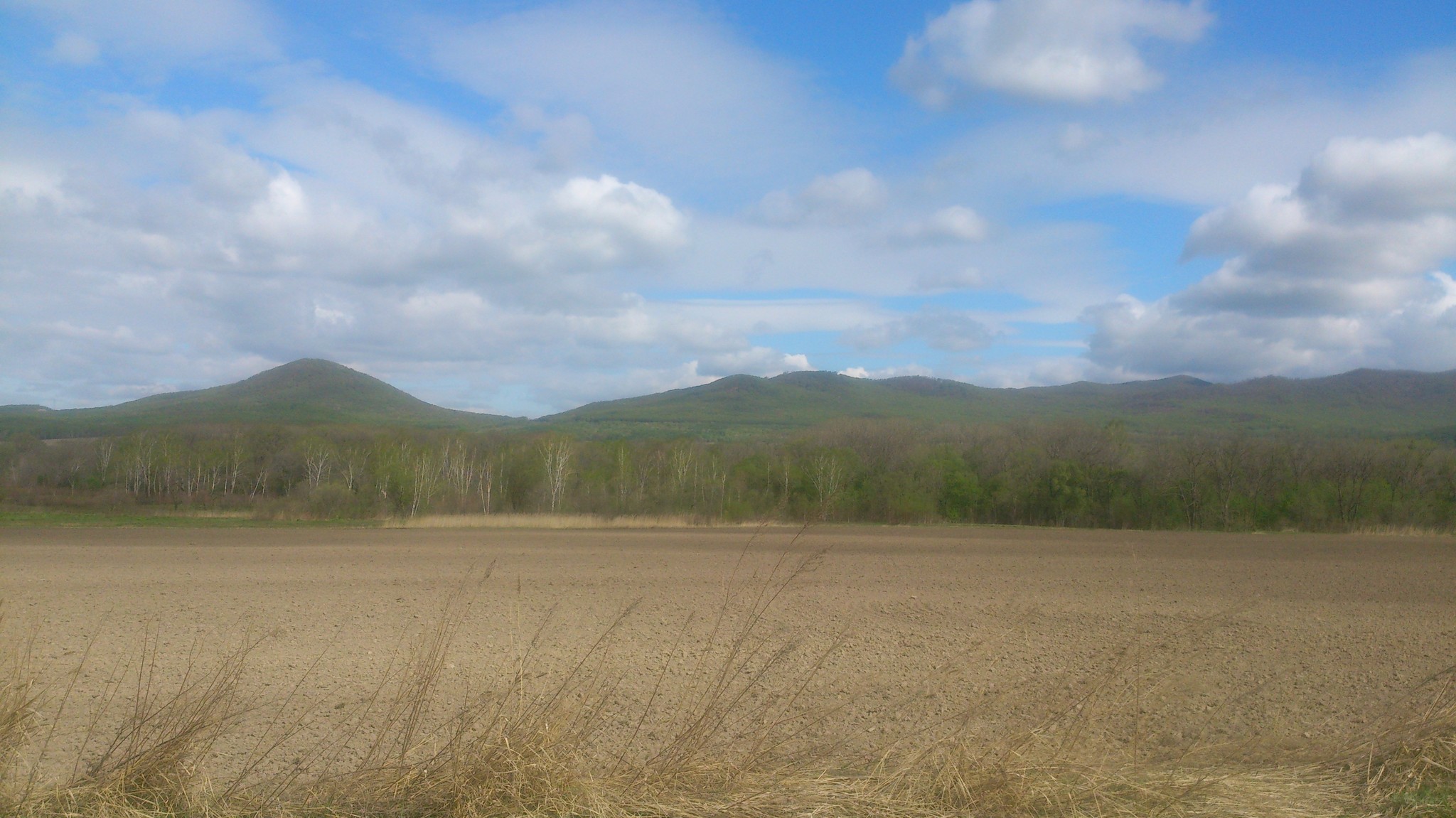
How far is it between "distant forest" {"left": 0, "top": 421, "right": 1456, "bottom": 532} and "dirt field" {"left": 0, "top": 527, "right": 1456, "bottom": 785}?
2108cm

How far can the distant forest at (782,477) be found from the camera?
4838 centimetres

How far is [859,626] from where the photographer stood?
13.4 metres

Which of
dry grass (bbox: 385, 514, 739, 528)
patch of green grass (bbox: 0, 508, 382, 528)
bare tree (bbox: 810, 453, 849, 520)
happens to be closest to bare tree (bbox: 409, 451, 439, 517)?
dry grass (bbox: 385, 514, 739, 528)

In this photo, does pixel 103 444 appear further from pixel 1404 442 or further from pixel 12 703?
pixel 1404 442

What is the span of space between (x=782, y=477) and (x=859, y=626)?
3828 centimetres

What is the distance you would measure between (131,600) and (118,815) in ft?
46.1

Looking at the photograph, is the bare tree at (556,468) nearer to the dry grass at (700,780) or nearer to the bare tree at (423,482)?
the bare tree at (423,482)

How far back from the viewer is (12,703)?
5336 millimetres

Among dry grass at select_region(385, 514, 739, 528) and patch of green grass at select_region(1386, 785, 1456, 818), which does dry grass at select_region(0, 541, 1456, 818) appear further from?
A: dry grass at select_region(385, 514, 739, 528)

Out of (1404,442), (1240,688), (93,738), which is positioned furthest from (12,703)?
(1404,442)

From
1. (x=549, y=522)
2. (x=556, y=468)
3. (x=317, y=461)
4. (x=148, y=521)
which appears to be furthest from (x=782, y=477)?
(x=317, y=461)

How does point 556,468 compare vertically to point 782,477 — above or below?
above

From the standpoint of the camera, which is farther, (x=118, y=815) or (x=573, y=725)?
(x=573, y=725)

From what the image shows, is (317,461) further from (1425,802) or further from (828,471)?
(1425,802)
